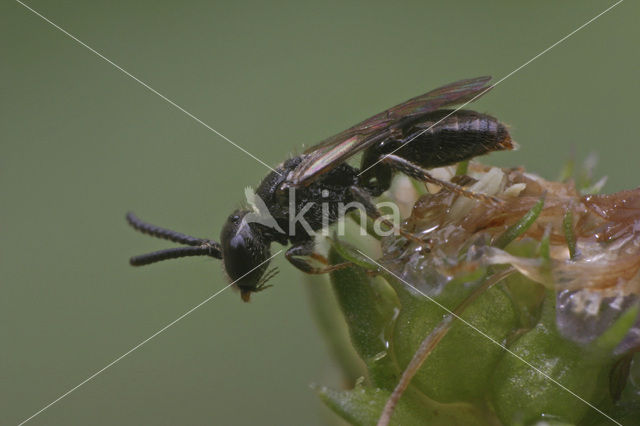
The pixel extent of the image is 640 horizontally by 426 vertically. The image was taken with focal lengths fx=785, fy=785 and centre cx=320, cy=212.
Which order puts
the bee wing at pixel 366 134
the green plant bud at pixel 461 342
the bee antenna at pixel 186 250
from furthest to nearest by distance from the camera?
the bee antenna at pixel 186 250
the bee wing at pixel 366 134
the green plant bud at pixel 461 342

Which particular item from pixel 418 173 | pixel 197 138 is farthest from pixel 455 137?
pixel 197 138

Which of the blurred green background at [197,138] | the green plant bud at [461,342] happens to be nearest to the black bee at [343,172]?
the green plant bud at [461,342]

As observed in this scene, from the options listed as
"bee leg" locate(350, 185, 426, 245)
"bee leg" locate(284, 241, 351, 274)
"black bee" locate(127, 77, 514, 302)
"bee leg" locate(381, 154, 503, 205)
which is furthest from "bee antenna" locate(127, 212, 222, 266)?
Answer: "bee leg" locate(381, 154, 503, 205)

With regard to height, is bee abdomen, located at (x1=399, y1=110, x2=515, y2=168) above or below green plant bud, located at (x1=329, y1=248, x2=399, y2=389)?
above

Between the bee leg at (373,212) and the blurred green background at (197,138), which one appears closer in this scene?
the bee leg at (373,212)

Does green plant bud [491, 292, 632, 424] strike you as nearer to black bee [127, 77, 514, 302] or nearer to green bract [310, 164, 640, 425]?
green bract [310, 164, 640, 425]

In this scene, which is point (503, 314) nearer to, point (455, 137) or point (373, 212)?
point (373, 212)

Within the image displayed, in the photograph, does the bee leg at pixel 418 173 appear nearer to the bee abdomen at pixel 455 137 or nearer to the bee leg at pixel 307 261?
the bee abdomen at pixel 455 137

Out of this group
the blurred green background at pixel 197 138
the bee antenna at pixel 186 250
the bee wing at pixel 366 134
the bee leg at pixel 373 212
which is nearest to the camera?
the bee leg at pixel 373 212

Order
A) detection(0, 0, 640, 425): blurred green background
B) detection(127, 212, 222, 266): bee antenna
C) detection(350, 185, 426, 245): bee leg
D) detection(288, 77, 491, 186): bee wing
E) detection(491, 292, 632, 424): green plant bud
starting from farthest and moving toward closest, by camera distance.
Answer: detection(0, 0, 640, 425): blurred green background, detection(127, 212, 222, 266): bee antenna, detection(288, 77, 491, 186): bee wing, detection(350, 185, 426, 245): bee leg, detection(491, 292, 632, 424): green plant bud
